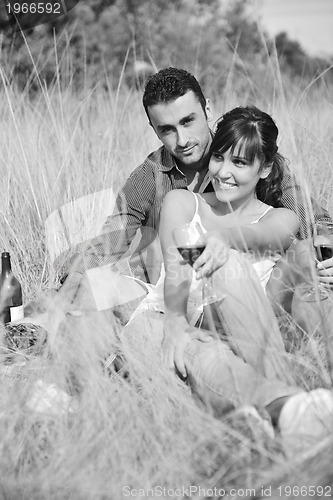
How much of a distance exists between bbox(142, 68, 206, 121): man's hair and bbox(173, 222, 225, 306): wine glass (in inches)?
27.8

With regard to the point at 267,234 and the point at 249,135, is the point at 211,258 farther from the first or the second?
the point at 249,135

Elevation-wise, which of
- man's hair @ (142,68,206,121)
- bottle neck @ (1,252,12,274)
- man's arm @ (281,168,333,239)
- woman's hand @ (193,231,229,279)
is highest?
man's hair @ (142,68,206,121)

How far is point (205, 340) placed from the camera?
2.36 metres

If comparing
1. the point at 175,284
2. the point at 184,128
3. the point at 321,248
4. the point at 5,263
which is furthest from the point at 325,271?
the point at 5,263

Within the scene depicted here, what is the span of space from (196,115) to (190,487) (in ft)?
6.16

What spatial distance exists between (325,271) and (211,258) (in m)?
0.61

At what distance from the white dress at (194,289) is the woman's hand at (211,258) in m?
0.34

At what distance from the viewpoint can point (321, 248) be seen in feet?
8.77

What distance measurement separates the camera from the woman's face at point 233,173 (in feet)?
9.11

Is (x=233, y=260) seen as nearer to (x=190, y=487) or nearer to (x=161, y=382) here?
(x=161, y=382)

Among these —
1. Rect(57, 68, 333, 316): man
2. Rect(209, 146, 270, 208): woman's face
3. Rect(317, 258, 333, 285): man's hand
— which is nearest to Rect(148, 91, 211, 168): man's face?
Rect(57, 68, 333, 316): man

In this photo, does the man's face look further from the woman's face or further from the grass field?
the grass field

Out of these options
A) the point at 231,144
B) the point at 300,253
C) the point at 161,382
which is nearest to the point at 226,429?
the point at 161,382

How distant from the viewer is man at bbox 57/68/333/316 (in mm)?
3125
